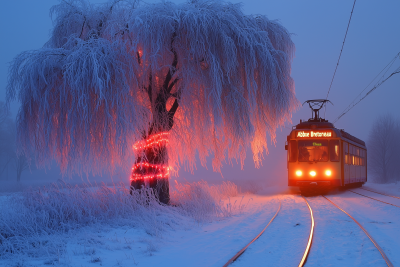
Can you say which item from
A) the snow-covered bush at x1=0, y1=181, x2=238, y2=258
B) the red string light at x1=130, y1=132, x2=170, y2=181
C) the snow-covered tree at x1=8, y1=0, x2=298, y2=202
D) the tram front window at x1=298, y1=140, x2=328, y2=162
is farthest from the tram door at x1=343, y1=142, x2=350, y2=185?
the red string light at x1=130, y1=132, x2=170, y2=181

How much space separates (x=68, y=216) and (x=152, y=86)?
422cm

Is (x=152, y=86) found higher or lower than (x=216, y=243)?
higher

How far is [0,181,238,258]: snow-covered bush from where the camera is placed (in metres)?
5.18

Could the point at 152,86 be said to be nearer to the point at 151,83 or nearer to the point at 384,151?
the point at 151,83

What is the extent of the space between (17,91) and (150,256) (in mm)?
5609

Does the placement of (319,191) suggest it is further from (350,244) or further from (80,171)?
(80,171)

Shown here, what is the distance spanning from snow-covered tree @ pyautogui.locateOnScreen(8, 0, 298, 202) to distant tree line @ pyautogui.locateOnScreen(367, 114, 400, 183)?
3680cm

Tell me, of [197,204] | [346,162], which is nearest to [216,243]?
[197,204]

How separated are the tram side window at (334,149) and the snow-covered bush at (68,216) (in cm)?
789

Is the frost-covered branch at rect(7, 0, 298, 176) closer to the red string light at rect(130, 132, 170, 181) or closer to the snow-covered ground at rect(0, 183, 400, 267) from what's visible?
the red string light at rect(130, 132, 170, 181)

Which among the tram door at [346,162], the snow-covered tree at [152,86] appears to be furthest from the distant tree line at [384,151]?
the snow-covered tree at [152,86]

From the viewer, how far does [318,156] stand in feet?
48.1

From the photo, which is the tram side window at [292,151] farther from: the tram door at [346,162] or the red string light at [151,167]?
the red string light at [151,167]

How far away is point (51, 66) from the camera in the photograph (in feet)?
24.1
